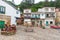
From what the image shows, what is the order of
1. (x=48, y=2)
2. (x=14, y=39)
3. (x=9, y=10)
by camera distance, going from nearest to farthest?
(x=14, y=39), (x=9, y=10), (x=48, y=2)

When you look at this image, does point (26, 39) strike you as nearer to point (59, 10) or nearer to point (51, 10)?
point (51, 10)

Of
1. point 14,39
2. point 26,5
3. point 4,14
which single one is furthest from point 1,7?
point 26,5

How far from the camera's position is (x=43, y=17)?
195ft

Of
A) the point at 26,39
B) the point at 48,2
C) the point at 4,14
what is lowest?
the point at 26,39

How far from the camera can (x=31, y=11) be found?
216 feet

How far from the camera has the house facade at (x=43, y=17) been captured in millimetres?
Answer: 58319

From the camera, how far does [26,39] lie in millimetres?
26031

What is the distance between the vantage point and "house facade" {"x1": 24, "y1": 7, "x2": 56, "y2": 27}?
5832 centimetres

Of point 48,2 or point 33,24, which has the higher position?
point 48,2

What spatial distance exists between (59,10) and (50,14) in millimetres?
5430

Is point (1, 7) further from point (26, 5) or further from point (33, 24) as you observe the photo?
point (26, 5)

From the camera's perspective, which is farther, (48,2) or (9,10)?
(48,2)

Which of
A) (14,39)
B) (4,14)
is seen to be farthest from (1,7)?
(14,39)

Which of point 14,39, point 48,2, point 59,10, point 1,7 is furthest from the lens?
point 48,2
